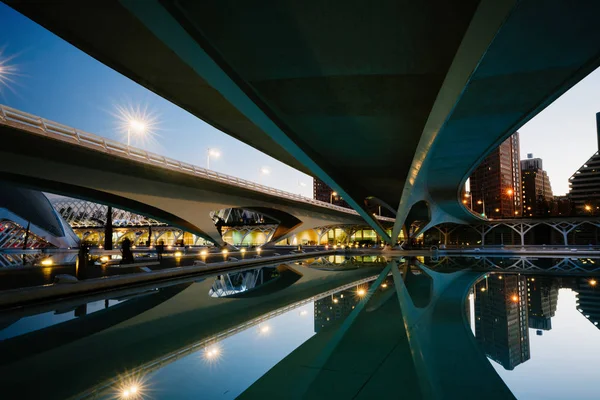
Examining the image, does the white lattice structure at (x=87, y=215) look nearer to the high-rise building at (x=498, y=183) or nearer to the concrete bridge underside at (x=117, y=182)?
the concrete bridge underside at (x=117, y=182)

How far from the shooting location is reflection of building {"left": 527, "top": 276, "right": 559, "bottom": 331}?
266 inches

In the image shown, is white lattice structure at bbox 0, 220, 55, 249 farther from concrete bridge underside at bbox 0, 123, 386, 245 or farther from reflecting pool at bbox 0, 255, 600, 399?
reflecting pool at bbox 0, 255, 600, 399

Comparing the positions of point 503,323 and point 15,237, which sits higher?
point 15,237

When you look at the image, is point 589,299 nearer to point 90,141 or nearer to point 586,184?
point 90,141

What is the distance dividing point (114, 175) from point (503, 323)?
24.9 meters

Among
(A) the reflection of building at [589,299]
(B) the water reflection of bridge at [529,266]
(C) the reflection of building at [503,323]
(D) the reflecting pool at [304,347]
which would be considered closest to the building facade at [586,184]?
(B) the water reflection of bridge at [529,266]

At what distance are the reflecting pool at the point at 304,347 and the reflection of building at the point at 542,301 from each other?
0.19 feet

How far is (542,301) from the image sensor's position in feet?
29.7

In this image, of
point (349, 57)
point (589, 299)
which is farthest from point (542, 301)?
point (349, 57)

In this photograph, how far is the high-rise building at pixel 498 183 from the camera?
153125 mm

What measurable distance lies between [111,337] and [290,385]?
13.1 feet

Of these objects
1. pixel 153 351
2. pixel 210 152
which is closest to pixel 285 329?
pixel 153 351

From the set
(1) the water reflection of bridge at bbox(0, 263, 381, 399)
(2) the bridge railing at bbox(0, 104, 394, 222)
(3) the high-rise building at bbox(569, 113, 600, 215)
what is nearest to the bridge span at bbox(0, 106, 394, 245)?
(2) the bridge railing at bbox(0, 104, 394, 222)

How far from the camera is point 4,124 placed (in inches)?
624
